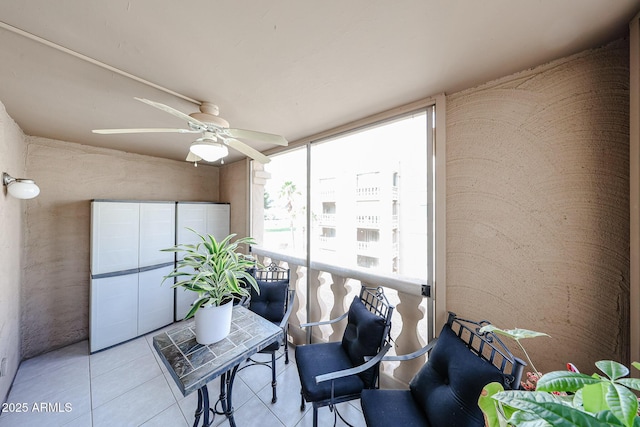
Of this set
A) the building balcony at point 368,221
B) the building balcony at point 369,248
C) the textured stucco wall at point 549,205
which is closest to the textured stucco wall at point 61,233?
the textured stucco wall at point 549,205

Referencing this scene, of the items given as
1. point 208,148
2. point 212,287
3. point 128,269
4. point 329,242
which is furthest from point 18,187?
point 329,242

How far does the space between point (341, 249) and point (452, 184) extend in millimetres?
8488

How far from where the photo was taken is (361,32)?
912mm

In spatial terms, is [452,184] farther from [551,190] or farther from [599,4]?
[599,4]

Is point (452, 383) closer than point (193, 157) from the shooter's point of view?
Yes

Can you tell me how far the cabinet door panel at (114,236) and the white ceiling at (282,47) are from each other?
1109mm

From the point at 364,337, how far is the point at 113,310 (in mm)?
2808

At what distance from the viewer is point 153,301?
8.67 ft

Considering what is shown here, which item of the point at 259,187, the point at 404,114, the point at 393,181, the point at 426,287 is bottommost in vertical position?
the point at 426,287

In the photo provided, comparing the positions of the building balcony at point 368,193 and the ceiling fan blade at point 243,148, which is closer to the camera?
the ceiling fan blade at point 243,148

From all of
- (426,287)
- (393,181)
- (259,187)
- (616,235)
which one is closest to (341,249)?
(393,181)

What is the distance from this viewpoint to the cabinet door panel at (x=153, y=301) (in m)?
2.55

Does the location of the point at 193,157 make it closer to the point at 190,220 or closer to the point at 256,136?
the point at 256,136

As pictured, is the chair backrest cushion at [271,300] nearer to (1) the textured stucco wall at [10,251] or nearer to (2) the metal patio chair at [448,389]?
(2) the metal patio chair at [448,389]
